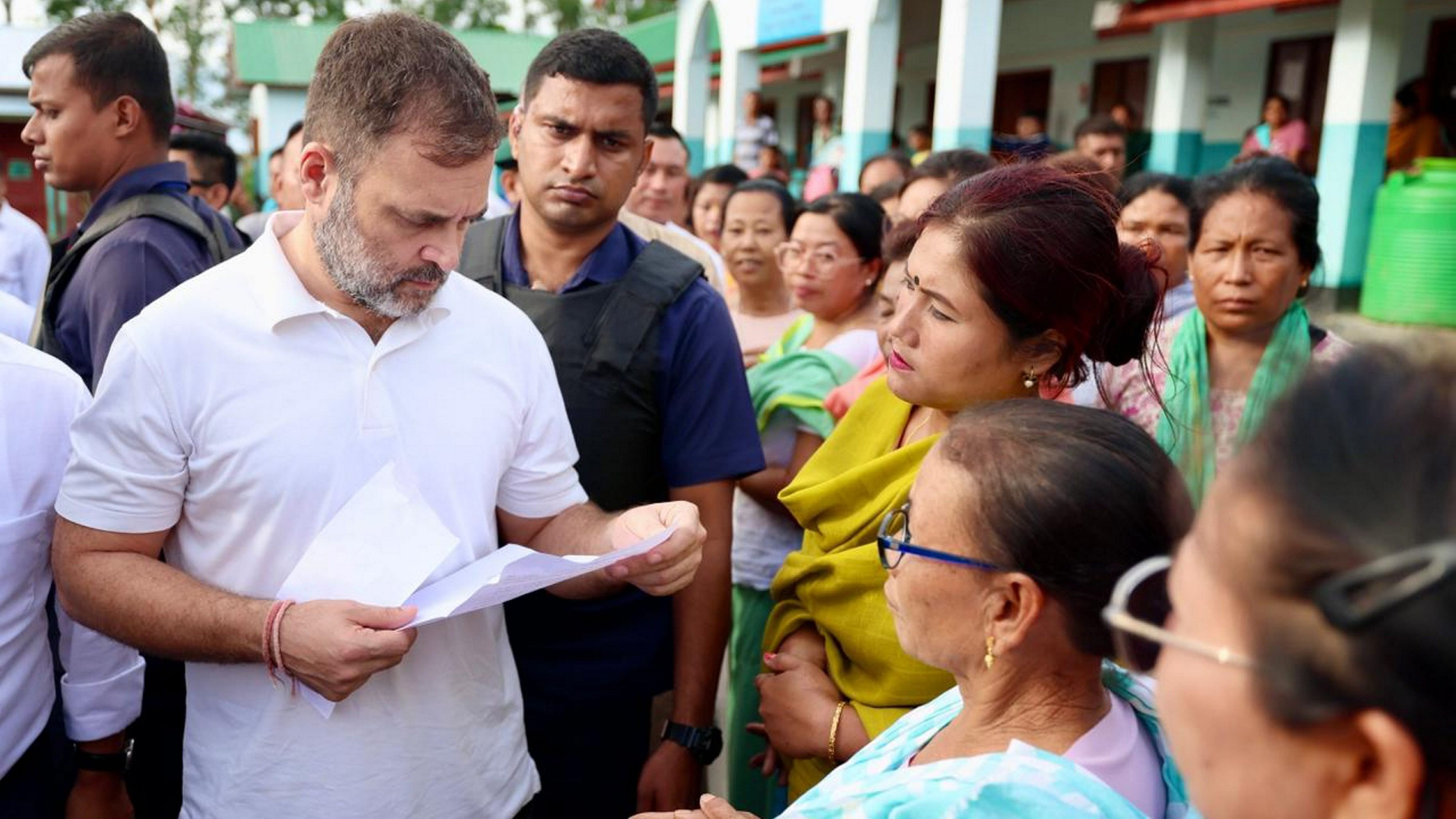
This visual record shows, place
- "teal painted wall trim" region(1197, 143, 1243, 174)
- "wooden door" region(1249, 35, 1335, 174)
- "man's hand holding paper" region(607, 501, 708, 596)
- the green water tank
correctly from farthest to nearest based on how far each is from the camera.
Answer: "teal painted wall trim" region(1197, 143, 1243, 174) → "wooden door" region(1249, 35, 1335, 174) → the green water tank → "man's hand holding paper" region(607, 501, 708, 596)

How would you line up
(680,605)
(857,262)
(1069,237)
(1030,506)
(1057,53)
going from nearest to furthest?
(1030,506) → (1069,237) → (680,605) → (857,262) → (1057,53)

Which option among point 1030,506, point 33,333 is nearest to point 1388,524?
point 1030,506

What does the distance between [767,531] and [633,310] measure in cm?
91

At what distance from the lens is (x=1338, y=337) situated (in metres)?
2.87

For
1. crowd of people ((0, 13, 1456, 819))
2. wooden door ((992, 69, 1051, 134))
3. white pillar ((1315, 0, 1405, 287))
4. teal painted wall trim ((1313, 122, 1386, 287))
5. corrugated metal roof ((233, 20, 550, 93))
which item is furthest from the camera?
corrugated metal roof ((233, 20, 550, 93))

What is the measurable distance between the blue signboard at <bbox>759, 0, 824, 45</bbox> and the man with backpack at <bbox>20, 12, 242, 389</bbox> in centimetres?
932

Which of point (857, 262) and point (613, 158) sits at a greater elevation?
point (613, 158)

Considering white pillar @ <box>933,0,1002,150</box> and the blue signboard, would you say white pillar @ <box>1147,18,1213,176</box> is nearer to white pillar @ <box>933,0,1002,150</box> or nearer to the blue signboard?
white pillar @ <box>933,0,1002,150</box>

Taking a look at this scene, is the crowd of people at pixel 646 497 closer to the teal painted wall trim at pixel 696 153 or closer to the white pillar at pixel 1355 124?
the white pillar at pixel 1355 124

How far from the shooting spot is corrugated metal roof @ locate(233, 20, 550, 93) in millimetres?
23484

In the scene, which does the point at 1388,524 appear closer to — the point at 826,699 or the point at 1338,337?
the point at 826,699

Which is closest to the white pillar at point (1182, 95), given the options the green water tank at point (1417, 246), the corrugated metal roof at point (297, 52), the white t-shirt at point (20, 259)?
the green water tank at point (1417, 246)

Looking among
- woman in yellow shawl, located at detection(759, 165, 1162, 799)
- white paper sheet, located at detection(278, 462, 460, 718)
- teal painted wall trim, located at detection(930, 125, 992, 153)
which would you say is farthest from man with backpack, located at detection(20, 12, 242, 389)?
teal painted wall trim, located at detection(930, 125, 992, 153)

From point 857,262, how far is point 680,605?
1709mm
